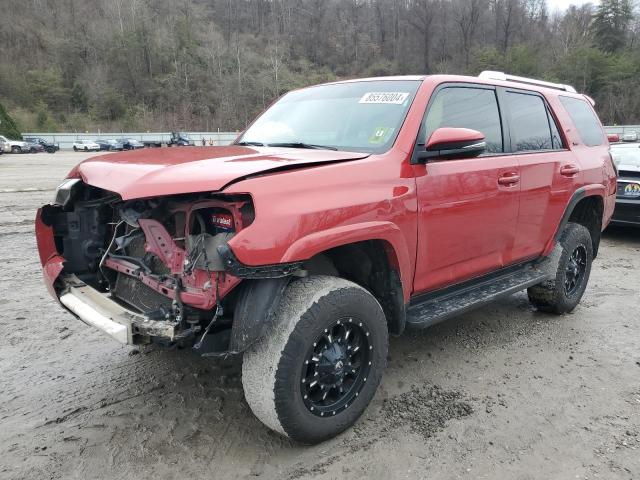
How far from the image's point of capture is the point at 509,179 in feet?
12.1

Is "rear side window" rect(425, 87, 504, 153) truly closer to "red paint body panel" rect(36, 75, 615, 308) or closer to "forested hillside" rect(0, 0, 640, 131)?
"red paint body panel" rect(36, 75, 615, 308)

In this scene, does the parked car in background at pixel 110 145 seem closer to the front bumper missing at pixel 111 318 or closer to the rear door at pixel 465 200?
the front bumper missing at pixel 111 318

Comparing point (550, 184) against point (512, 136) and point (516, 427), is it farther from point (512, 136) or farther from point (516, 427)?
point (516, 427)

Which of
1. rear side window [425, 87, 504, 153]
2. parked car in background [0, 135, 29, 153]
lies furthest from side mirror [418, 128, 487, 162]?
parked car in background [0, 135, 29, 153]

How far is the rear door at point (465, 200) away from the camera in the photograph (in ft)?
10.4

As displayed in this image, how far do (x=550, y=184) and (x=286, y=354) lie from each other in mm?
2818

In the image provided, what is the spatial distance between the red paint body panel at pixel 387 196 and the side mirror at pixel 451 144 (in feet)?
0.26

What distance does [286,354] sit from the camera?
247cm

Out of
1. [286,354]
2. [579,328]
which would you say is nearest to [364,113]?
[286,354]

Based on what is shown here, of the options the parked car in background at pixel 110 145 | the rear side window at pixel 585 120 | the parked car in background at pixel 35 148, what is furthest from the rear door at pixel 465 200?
the parked car in background at pixel 110 145

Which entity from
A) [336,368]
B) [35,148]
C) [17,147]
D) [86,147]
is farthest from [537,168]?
[86,147]

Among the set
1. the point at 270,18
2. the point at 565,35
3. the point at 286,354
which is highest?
the point at 270,18

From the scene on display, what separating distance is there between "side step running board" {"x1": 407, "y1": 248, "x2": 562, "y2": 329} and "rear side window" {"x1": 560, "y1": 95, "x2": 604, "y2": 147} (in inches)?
46.4

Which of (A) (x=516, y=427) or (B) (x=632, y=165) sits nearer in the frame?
(A) (x=516, y=427)
